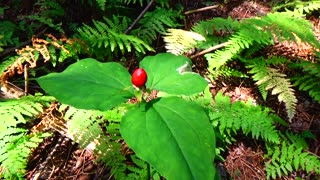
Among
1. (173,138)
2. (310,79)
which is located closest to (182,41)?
(310,79)

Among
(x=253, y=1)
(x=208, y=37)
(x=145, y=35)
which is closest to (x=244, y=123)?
(x=208, y=37)

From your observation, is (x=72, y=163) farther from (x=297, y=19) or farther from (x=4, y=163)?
(x=297, y=19)

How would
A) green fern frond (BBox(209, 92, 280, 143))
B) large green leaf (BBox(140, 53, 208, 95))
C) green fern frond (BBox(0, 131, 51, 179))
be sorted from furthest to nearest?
green fern frond (BBox(209, 92, 280, 143)) < green fern frond (BBox(0, 131, 51, 179)) < large green leaf (BBox(140, 53, 208, 95))

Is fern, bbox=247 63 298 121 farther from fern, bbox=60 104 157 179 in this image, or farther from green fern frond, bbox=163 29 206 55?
fern, bbox=60 104 157 179

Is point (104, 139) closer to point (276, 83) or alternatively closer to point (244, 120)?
point (244, 120)

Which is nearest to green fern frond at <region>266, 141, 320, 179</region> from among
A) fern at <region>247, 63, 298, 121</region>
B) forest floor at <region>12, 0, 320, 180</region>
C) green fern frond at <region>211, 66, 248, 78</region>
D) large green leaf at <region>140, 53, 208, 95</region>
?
forest floor at <region>12, 0, 320, 180</region>

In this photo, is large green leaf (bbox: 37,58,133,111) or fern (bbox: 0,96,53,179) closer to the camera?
large green leaf (bbox: 37,58,133,111)
